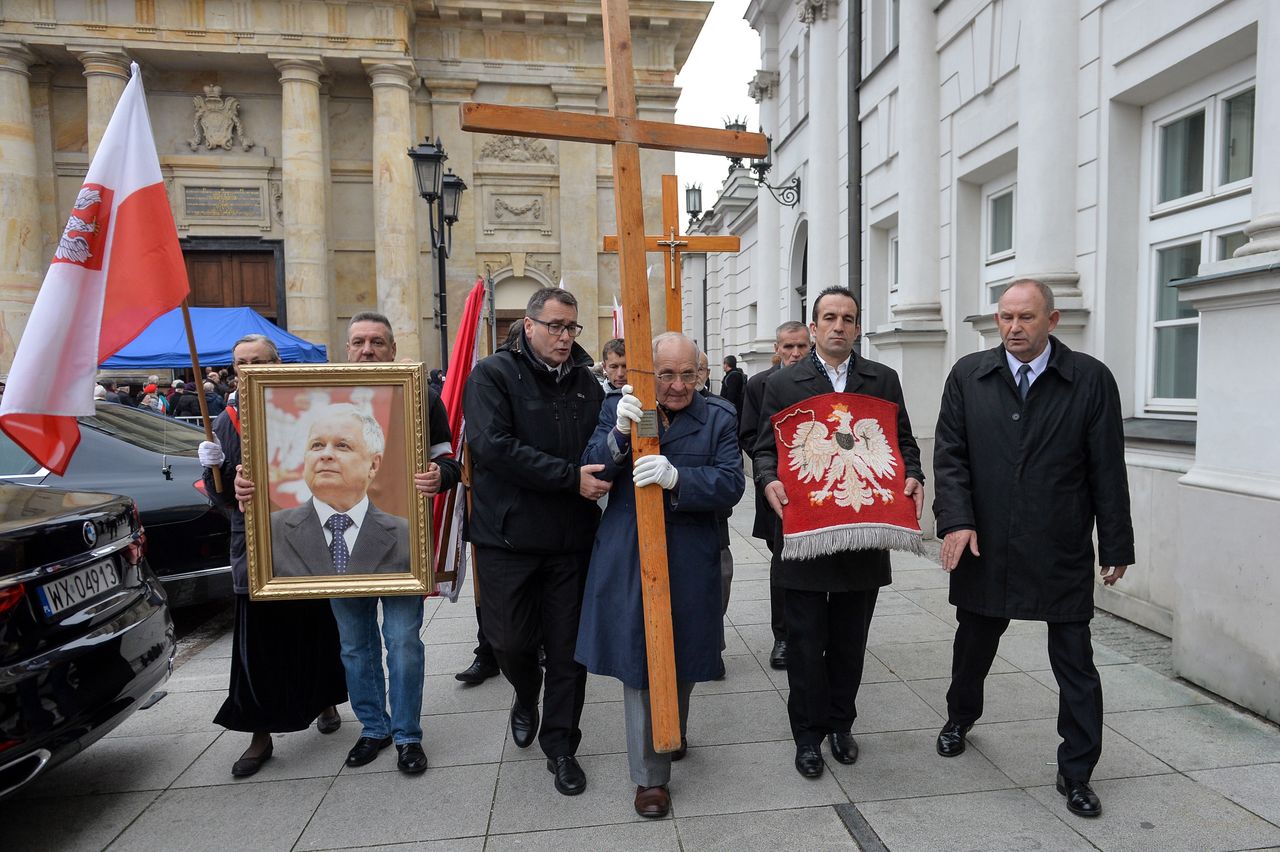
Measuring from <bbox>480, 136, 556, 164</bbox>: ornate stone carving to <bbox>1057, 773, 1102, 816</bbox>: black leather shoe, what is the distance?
20.7 m

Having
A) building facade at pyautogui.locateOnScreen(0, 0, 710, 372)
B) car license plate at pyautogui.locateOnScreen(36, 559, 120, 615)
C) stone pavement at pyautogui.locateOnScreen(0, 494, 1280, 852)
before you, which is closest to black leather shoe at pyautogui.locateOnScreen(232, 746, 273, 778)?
stone pavement at pyautogui.locateOnScreen(0, 494, 1280, 852)

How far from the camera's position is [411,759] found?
351 cm

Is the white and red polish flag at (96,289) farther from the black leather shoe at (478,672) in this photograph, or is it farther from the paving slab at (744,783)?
the paving slab at (744,783)

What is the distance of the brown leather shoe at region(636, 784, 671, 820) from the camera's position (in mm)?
3088

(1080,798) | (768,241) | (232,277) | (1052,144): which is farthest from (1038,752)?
(232,277)

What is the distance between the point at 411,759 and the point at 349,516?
110cm

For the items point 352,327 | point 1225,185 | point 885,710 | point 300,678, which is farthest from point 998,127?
point 300,678

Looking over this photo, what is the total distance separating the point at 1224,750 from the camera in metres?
3.51

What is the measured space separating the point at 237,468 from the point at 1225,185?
19.3 feet

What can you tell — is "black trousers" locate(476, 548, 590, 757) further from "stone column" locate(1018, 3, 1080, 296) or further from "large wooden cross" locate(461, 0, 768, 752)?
"stone column" locate(1018, 3, 1080, 296)

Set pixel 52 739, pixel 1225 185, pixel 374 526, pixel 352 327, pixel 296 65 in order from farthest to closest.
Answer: pixel 296 65, pixel 1225 185, pixel 352 327, pixel 374 526, pixel 52 739

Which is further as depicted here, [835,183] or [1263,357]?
[835,183]

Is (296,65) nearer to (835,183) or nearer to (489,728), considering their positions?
(835,183)

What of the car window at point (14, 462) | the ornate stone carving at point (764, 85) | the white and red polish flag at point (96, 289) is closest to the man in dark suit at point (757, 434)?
the white and red polish flag at point (96, 289)
